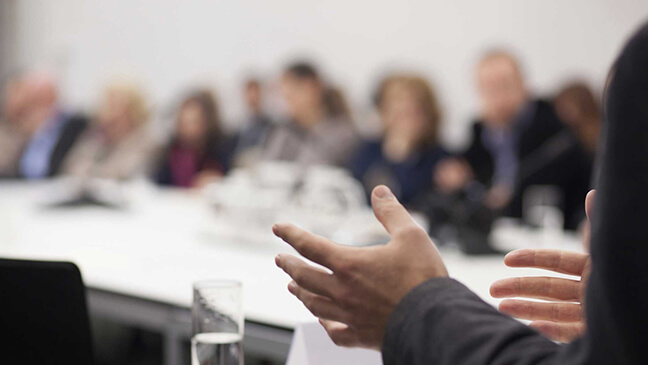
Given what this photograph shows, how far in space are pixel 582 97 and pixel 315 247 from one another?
3.96 m

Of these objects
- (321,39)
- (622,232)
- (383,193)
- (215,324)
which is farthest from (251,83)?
(622,232)

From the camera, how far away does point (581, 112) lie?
4016 millimetres

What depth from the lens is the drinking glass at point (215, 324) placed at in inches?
29.2

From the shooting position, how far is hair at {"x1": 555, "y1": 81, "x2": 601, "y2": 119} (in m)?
4.01

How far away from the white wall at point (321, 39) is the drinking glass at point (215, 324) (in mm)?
4403

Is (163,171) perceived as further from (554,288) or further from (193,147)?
(554,288)

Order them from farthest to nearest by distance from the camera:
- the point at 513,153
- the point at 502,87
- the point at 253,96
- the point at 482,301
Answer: the point at 253,96 → the point at 513,153 → the point at 502,87 → the point at 482,301

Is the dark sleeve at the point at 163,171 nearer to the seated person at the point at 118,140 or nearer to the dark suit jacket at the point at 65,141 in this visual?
the seated person at the point at 118,140

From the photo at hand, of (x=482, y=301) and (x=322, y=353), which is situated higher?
(x=482, y=301)

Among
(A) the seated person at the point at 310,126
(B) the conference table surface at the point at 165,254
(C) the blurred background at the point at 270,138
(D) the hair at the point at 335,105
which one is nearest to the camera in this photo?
(B) the conference table surface at the point at 165,254

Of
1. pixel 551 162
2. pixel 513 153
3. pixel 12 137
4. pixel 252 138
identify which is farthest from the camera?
pixel 252 138

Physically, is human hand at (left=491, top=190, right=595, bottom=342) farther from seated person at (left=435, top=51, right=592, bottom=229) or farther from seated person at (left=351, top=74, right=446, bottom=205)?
seated person at (left=351, top=74, right=446, bottom=205)

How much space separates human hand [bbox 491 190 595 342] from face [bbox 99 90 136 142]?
4236 millimetres

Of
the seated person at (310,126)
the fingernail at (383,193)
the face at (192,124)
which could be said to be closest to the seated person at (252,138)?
the face at (192,124)
